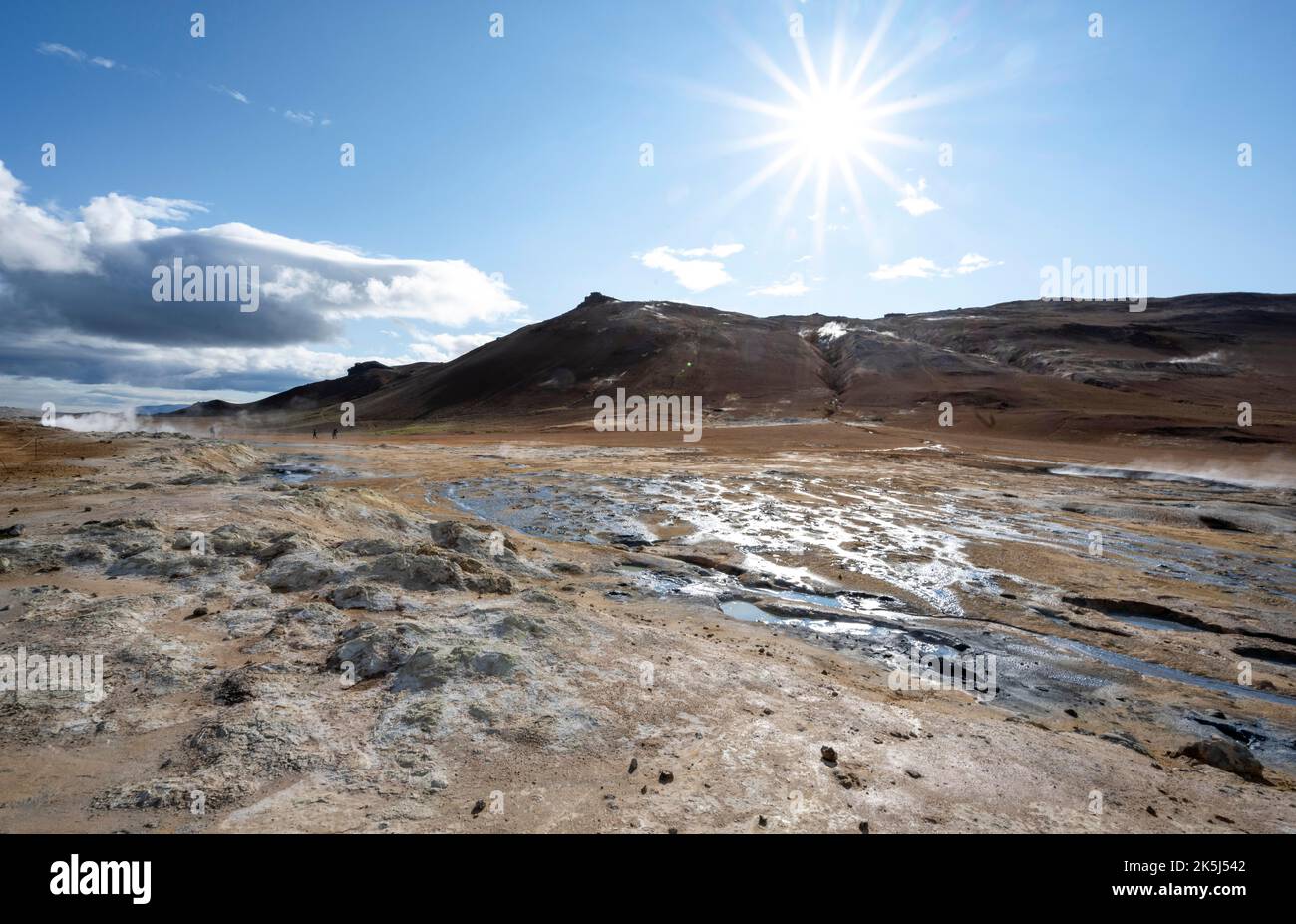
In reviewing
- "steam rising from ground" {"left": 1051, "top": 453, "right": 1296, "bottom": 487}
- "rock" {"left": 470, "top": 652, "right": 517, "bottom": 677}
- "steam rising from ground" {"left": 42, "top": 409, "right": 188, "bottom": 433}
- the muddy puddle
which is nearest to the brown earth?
"rock" {"left": 470, "top": 652, "right": 517, "bottom": 677}

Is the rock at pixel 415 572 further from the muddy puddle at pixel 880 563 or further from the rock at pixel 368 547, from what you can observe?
the muddy puddle at pixel 880 563

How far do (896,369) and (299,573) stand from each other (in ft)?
282

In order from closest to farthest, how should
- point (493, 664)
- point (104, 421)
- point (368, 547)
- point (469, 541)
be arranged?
point (493, 664)
point (368, 547)
point (469, 541)
point (104, 421)

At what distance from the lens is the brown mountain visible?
6644 centimetres

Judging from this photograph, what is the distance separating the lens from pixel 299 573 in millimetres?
10094

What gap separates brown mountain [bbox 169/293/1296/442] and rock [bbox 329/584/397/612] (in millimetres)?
57205

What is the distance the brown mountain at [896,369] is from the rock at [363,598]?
2252 inches

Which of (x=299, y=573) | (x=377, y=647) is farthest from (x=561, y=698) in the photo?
(x=299, y=573)

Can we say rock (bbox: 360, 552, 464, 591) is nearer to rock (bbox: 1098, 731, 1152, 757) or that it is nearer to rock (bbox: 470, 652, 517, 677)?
rock (bbox: 470, 652, 517, 677)

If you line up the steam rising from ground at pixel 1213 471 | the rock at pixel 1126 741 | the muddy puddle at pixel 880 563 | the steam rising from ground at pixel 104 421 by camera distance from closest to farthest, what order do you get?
1. the rock at pixel 1126 741
2. the muddy puddle at pixel 880 563
3. the steam rising from ground at pixel 1213 471
4. the steam rising from ground at pixel 104 421

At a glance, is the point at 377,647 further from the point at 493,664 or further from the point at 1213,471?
the point at 1213,471

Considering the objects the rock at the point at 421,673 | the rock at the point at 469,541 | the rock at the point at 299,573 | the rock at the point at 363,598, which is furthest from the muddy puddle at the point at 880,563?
the rock at the point at 421,673

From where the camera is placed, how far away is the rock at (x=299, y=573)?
9805mm
